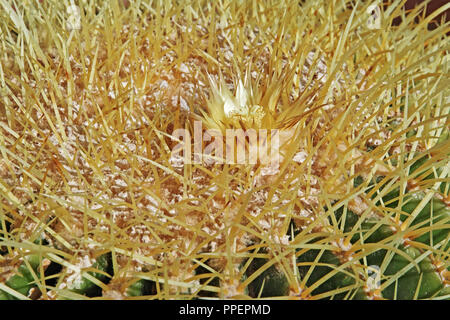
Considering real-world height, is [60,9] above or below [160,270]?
above

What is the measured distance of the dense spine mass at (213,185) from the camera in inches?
15.1

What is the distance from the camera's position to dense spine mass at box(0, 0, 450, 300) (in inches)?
15.1

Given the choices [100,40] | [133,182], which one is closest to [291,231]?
[133,182]

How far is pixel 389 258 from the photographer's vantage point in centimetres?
38

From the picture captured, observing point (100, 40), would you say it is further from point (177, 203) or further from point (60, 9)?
point (177, 203)

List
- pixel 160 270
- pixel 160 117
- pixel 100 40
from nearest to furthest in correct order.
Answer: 1. pixel 160 270
2. pixel 160 117
3. pixel 100 40

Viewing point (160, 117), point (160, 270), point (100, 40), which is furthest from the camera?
point (100, 40)

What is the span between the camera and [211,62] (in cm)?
54

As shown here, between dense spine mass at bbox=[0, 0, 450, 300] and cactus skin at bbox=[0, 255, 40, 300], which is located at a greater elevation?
dense spine mass at bbox=[0, 0, 450, 300]

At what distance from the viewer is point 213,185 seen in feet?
1.32

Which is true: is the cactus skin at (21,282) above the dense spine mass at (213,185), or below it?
below
